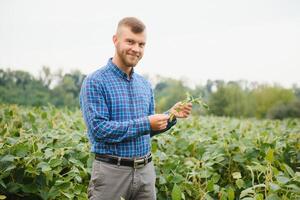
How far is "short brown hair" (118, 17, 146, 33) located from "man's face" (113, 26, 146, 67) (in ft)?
0.08

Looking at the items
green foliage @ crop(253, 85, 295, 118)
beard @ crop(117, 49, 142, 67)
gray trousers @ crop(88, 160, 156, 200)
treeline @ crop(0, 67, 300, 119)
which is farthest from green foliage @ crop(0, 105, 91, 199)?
green foliage @ crop(253, 85, 295, 118)

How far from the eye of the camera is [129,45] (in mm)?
2625

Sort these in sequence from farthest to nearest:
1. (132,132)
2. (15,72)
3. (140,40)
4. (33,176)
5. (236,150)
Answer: (15,72) < (236,150) < (33,176) < (140,40) < (132,132)

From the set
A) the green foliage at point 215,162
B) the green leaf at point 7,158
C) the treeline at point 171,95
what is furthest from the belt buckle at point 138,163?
the treeline at point 171,95

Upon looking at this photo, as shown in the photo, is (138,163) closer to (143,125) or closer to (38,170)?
(143,125)

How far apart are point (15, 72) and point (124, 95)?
46.4 meters

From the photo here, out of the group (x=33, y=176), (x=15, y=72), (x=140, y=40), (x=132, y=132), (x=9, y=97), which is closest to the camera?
(x=132, y=132)

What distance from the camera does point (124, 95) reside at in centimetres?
265

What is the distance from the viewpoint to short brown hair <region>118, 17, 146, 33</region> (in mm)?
2637

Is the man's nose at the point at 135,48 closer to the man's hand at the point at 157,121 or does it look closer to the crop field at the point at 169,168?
the man's hand at the point at 157,121

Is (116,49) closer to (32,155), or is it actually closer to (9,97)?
(32,155)

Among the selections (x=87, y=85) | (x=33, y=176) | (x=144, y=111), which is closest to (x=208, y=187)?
(x=144, y=111)

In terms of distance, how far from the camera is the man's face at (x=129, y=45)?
8.61 ft

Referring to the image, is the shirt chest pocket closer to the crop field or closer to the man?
the man
